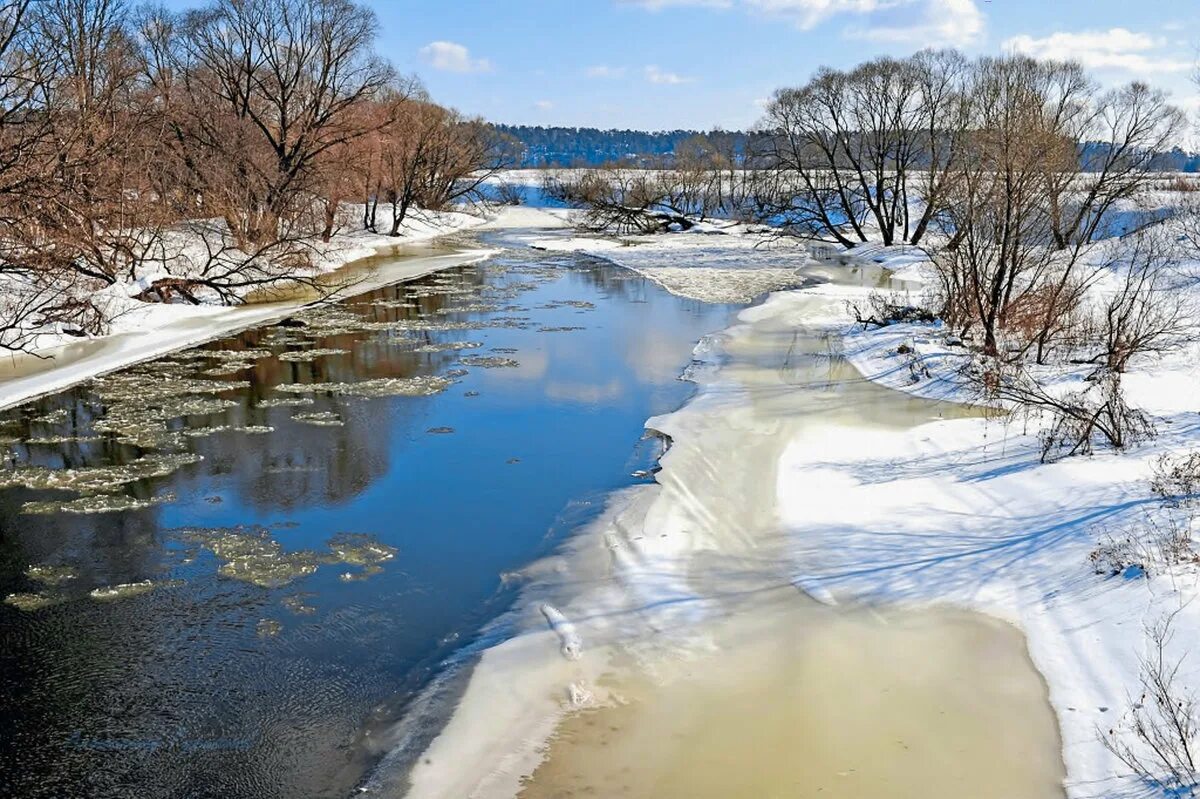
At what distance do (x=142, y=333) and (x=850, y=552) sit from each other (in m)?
14.8

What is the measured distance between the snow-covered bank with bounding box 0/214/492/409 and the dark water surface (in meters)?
0.78

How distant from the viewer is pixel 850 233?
39000 millimetres

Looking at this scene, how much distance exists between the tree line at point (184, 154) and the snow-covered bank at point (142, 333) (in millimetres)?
506

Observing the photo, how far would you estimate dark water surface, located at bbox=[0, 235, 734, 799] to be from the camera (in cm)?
515

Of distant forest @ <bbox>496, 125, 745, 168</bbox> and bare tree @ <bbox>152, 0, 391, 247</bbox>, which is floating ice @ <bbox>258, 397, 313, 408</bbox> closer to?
bare tree @ <bbox>152, 0, 391, 247</bbox>

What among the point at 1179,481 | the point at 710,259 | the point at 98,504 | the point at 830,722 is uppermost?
the point at 710,259

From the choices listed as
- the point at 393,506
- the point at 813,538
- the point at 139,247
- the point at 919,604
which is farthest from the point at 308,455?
the point at 139,247

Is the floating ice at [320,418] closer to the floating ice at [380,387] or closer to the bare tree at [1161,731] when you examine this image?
the floating ice at [380,387]

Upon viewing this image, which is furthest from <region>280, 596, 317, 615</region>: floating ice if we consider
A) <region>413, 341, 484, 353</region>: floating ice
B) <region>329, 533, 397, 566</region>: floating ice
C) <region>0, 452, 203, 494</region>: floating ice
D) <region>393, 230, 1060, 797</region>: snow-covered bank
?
<region>413, 341, 484, 353</region>: floating ice

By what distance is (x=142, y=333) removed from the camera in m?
17.3

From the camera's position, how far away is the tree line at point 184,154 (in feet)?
46.6

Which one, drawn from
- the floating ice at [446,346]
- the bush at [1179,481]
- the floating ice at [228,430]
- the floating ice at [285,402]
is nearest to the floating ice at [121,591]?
the floating ice at [228,430]

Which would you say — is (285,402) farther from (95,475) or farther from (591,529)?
(591,529)

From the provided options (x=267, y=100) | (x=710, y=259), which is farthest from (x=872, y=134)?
(x=267, y=100)
